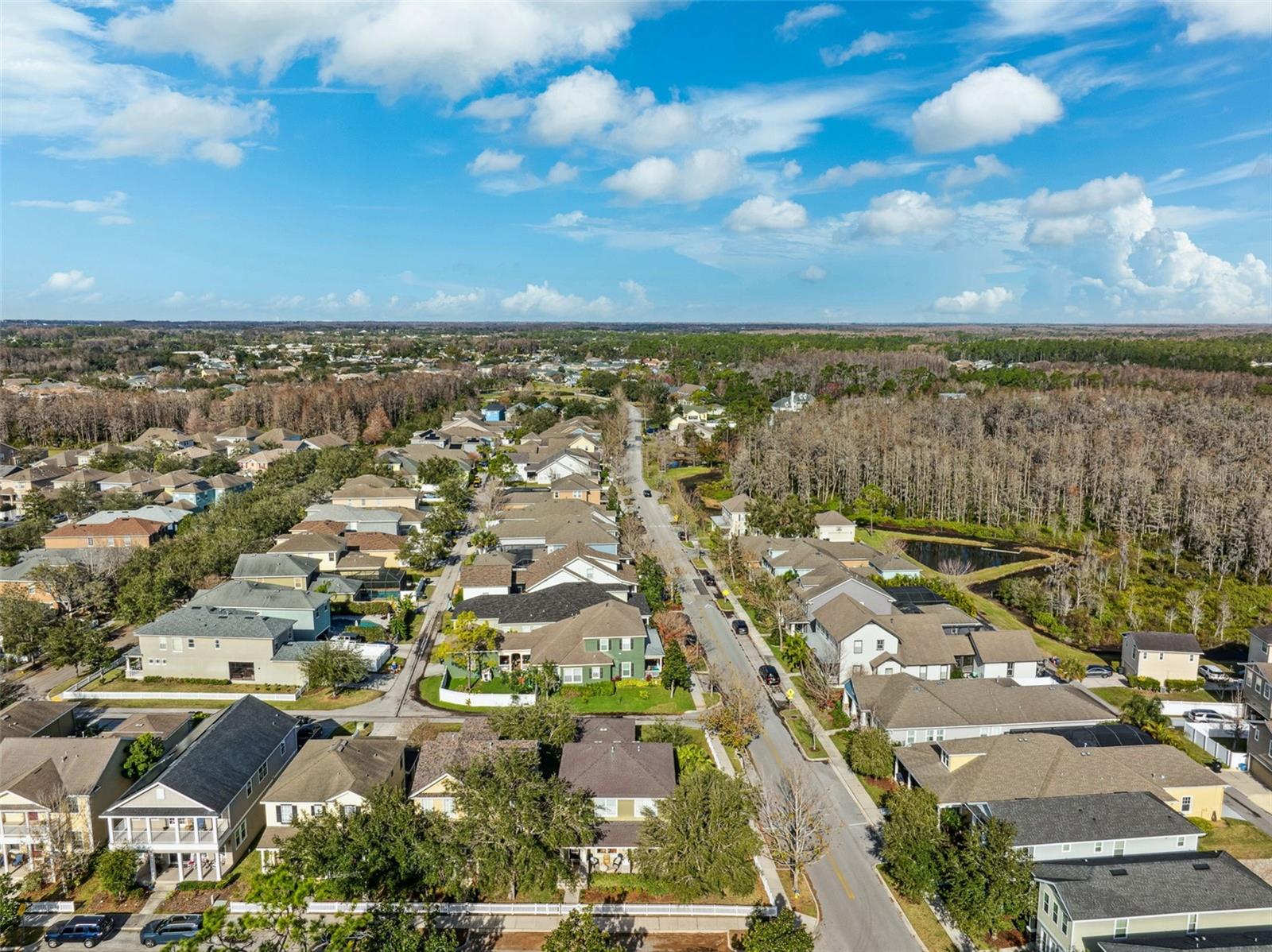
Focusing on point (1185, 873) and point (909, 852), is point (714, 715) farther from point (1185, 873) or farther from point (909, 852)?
point (1185, 873)

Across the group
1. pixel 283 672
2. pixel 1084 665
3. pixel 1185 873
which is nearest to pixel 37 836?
pixel 283 672

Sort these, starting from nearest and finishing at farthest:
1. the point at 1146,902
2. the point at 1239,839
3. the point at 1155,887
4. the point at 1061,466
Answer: the point at 1146,902, the point at 1155,887, the point at 1239,839, the point at 1061,466

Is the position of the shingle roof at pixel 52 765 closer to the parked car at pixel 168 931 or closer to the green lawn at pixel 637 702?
the parked car at pixel 168 931

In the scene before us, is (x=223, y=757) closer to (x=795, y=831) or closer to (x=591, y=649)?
(x=591, y=649)

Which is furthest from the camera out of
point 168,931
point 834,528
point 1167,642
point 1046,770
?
point 834,528

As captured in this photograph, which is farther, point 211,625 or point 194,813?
point 211,625

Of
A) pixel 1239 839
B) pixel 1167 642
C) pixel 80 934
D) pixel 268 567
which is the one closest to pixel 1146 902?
pixel 1239 839
